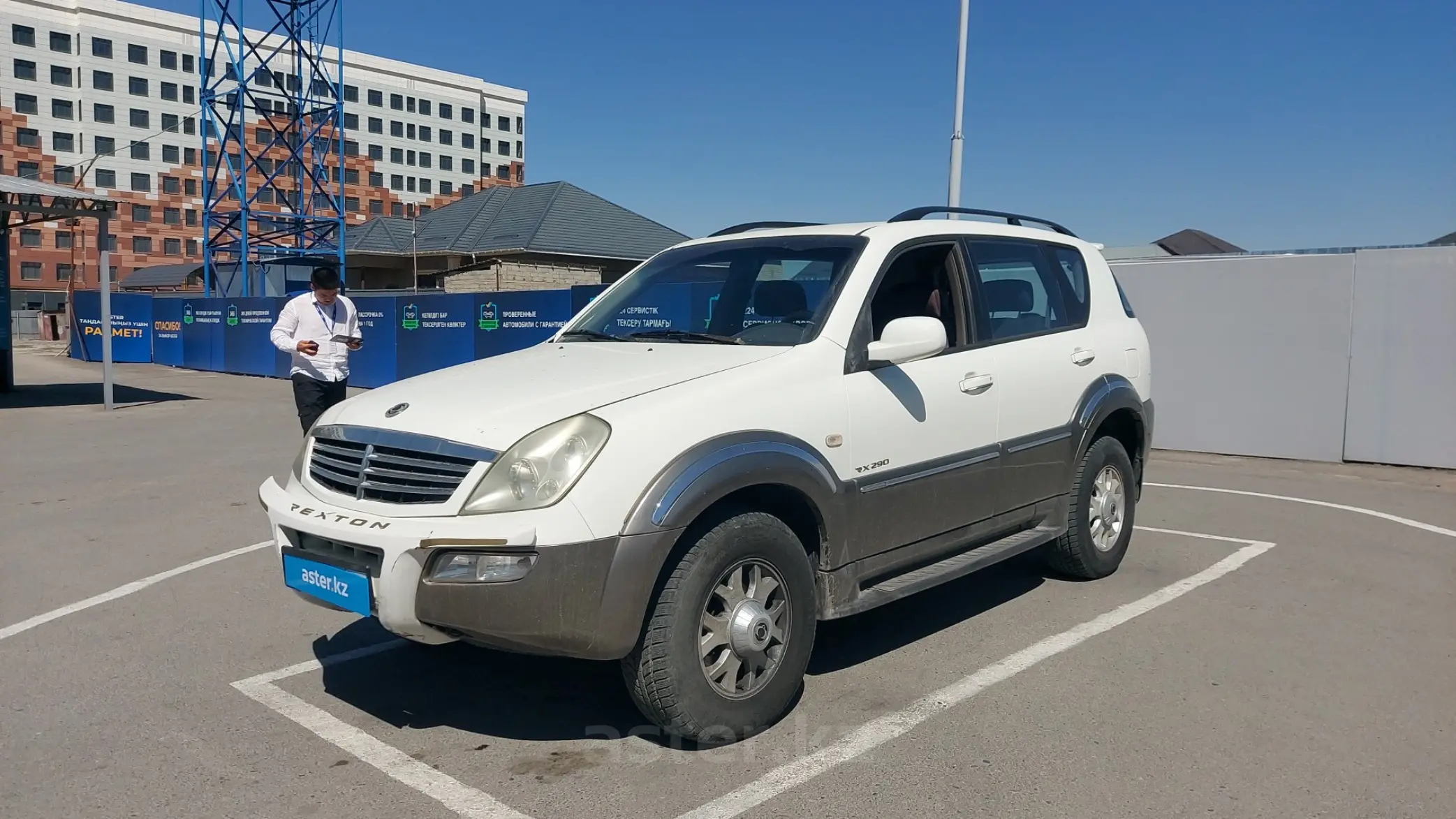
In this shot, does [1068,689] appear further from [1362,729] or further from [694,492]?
[694,492]

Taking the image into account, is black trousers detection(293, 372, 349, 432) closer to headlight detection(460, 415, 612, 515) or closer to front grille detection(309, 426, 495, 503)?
front grille detection(309, 426, 495, 503)

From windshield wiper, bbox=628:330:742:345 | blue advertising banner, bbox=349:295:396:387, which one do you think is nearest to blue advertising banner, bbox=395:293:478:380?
blue advertising banner, bbox=349:295:396:387

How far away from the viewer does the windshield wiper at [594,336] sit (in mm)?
4863

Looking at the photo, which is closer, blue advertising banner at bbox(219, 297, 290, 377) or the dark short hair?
the dark short hair

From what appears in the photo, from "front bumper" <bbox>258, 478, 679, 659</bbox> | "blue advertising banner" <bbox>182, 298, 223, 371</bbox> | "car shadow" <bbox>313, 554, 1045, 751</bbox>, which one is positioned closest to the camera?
"front bumper" <bbox>258, 478, 679, 659</bbox>

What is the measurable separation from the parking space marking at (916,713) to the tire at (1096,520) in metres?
0.32

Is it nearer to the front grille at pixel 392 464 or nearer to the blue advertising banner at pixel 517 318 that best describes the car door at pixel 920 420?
the front grille at pixel 392 464

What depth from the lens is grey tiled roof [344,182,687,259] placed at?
114 ft

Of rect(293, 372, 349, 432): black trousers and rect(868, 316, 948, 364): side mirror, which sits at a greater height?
rect(868, 316, 948, 364): side mirror

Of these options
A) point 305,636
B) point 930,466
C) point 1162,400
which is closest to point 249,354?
point 1162,400

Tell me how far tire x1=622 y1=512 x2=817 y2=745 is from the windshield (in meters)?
0.90

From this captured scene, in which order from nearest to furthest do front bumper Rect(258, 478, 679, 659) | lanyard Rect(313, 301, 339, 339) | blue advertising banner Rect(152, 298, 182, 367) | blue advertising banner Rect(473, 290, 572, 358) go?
front bumper Rect(258, 478, 679, 659)
lanyard Rect(313, 301, 339, 339)
blue advertising banner Rect(473, 290, 572, 358)
blue advertising banner Rect(152, 298, 182, 367)

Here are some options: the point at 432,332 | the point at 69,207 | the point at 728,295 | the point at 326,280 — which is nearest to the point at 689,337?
the point at 728,295

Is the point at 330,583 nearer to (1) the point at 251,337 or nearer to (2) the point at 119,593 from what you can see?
(2) the point at 119,593
